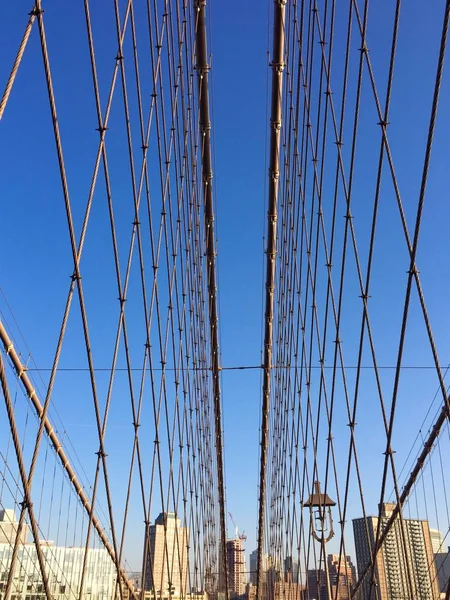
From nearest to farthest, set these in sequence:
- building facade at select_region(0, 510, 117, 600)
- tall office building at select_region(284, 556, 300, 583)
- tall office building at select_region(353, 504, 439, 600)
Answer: tall office building at select_region(353, 504, 439, 600) < tall office building at select_region(284, 556, 300, 583) < building facade at select_region(0, 510, 117, 600)

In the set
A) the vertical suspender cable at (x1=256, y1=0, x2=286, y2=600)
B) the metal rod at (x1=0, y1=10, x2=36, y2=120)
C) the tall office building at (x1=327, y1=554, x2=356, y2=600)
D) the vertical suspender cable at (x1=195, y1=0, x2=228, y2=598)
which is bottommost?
the tall office building at (x1=327, y1=554, x2=356, y2=600)

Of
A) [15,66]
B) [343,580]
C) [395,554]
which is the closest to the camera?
[15,66]

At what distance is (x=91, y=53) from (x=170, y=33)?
6.21 m

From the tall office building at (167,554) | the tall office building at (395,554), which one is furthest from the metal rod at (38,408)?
the tall office building at (395,554)

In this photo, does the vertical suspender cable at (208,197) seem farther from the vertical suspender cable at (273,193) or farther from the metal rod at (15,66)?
the metal rod at (15,66)

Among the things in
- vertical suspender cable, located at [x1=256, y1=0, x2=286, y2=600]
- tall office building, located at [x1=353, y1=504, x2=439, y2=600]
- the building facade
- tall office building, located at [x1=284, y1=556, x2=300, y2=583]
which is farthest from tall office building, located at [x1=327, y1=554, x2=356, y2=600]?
the building facade

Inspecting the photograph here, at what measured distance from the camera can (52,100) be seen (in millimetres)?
4852

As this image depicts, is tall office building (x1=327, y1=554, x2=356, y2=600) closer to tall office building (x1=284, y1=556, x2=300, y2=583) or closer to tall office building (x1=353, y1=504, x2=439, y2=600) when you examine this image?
tall office building (x1=353, y1=504, x2=439, y2=600)

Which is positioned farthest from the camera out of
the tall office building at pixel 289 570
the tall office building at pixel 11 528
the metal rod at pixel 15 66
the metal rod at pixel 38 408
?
the tall office building at pixel 289 570

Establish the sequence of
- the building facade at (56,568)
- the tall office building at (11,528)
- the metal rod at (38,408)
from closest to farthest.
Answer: the metal rod at (38,408) < the tall office building at (11,528) < the building facade at (56,568)

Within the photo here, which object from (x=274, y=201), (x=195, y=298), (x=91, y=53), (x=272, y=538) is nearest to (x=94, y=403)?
(x=91, y=53)

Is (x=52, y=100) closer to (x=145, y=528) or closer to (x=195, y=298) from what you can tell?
(x=145, y=528)

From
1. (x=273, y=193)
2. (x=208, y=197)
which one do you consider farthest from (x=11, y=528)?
(x=273, y=193)

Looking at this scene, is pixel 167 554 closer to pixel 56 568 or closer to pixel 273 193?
pixel 273 193
